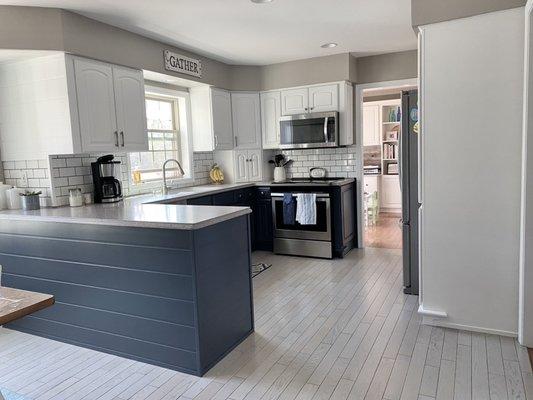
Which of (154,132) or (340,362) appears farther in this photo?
(154,132)

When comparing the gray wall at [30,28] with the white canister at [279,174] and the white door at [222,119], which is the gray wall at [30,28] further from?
the white canister at [279,174]

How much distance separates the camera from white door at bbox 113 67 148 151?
3.63m

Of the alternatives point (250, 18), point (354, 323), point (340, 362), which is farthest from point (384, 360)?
point (250, 18)

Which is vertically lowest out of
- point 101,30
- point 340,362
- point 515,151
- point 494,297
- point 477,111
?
point 340,362

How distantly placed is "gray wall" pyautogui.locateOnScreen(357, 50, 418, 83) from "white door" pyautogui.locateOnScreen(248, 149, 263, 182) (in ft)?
5.37

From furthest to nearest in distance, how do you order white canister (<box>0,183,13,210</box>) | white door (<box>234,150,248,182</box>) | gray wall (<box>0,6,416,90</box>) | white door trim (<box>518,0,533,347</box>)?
1. white door (<box>234,150,248,182</box>)
2. white canister (<box>0,183,13,210</box>)
3. gray wall (<box>0,6,416,90</box>)
4. white door trim (<box>518,0,533,347</box>)

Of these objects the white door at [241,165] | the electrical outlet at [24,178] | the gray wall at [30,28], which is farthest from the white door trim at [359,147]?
the electrical outlet at [24,178]

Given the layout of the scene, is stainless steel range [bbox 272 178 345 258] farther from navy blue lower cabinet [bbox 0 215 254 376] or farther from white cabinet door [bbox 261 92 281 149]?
navy blue lower cabinet [bbox 0 215 254 376]

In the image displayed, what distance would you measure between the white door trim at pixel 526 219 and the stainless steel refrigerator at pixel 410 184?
100 centimetres

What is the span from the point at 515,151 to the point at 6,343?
3777 mm

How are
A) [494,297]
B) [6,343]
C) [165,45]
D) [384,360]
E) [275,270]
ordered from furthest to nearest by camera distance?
[275,270]
[165,45]
[6,343]
[494,297]
[384,360]

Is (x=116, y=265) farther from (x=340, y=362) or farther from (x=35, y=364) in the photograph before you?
(x=340, y=362)

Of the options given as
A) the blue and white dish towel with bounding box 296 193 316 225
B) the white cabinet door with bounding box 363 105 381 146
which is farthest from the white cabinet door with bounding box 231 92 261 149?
the white cabinet door with bounding box 363 105 381 146

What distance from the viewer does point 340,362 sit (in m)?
2.50
